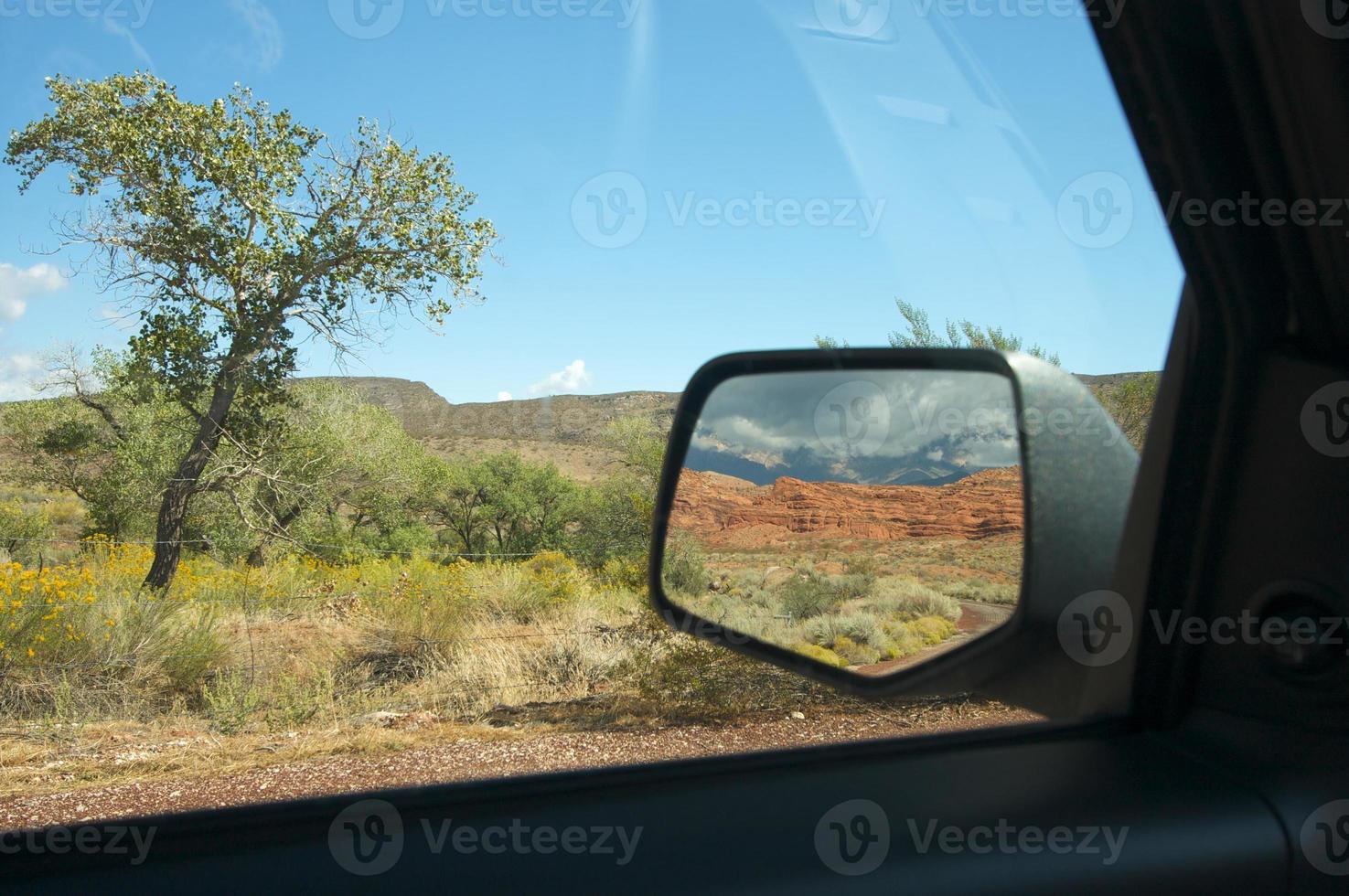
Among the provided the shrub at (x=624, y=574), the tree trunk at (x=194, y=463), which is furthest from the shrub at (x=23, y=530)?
the shrub at (x=624, y=574)

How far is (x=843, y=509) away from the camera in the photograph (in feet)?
5.98

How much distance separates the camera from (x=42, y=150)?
7938mm

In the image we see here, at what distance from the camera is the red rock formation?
1.61 meters

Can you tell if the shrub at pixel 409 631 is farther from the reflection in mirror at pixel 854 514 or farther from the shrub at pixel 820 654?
the shrub at pixel 820 654

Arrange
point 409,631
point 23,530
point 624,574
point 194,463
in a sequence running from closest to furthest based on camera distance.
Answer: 1. point 409,631
2. point 624,574
3. point 194,463
4. point 23,530

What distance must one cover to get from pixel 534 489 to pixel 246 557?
3.88 m

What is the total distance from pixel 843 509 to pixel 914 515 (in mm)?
153

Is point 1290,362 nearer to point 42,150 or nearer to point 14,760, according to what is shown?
point 14,760

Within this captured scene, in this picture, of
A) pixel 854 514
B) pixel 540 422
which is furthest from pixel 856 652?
pixel 540 422

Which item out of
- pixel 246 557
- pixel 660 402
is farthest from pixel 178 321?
pixel 660 402

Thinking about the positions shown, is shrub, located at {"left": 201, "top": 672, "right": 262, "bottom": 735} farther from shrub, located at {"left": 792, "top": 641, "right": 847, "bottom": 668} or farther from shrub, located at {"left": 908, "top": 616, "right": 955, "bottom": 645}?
shrub, located at {"left": 908, "top": 616, "right": 955, "bottom": 645}

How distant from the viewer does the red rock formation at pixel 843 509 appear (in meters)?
1.61

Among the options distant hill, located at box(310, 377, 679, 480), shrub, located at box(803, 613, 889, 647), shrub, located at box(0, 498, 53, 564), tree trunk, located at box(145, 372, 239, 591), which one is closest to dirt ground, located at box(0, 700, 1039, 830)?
shrub, located at box(803, 613, 889, 647)

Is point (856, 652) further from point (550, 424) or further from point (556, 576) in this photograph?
point (550, 424)
